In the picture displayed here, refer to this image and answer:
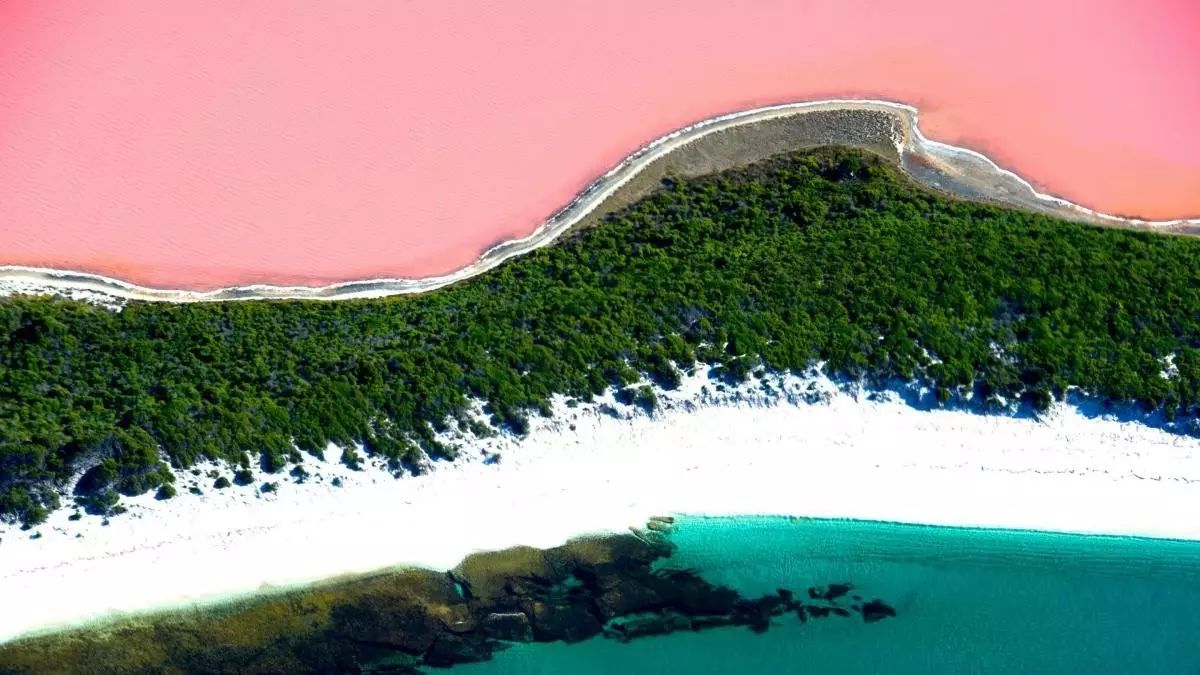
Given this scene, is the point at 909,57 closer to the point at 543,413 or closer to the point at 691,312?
the point at 691,312

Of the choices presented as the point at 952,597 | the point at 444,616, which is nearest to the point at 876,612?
the point at 952,597

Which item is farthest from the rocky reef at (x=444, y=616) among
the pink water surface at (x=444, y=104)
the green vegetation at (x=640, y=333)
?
the pink water surface at (x=444, y=104)

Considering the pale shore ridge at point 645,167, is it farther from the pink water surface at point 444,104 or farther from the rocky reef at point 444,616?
the rocky reef at point 444,616

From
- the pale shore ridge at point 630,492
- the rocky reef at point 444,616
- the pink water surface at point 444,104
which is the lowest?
the rocky reef at point 444,616

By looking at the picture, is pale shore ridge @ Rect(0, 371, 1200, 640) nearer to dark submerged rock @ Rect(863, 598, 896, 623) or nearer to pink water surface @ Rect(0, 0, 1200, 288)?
dark submerged rock @ Rect(863, 598, 896, 623)

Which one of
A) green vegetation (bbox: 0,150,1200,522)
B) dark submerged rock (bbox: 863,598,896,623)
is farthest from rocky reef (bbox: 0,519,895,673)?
green vegetation (bbox: 0,150,1200,522)

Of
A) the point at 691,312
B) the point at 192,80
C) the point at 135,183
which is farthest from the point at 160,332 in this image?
the point at 691,312
